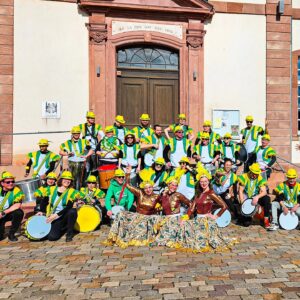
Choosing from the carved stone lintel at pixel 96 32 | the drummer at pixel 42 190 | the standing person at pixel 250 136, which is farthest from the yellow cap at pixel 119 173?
the carved stone lintel at pixel 96 32

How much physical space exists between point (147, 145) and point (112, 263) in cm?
339

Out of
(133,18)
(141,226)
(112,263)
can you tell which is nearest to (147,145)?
(141,226)

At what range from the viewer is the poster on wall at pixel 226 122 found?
11938mm

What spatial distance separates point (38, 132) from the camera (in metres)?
10.8

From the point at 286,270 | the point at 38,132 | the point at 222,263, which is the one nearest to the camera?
the point at 286,270

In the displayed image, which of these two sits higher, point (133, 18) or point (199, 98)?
point (133, 18)

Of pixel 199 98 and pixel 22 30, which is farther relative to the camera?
pixel 199 98

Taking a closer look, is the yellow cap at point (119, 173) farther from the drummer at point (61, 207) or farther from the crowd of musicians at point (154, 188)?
the drummer at point (61, 207)

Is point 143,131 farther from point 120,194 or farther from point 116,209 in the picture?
point 116,209

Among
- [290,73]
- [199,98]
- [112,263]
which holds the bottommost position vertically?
[112,263]

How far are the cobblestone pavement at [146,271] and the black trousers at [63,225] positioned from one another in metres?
0.16

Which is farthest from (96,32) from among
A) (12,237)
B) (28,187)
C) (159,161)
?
(12,237)

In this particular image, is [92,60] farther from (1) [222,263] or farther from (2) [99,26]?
(1) [222,263]

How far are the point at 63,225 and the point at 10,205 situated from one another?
976mm
